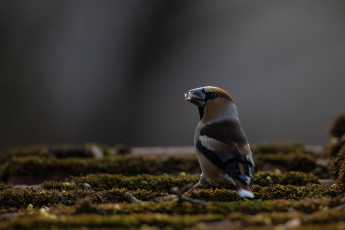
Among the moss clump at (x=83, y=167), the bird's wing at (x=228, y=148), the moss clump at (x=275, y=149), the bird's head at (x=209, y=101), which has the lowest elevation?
the moss clump at (x=83, y=167)

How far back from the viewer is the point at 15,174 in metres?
6.73

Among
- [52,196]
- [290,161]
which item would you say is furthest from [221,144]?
[290,161]

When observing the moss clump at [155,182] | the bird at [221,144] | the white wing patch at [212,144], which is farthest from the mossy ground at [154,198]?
the white wing patch at [212,144]

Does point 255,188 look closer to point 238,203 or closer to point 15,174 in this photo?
point 238,203

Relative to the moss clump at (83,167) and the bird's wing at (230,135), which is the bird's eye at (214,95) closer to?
the bird's wing at (230,135)

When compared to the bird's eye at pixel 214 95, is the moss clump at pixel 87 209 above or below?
below

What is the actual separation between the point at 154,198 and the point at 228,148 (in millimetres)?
940

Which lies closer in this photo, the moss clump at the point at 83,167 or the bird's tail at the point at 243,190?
the bird's tail at the point at 243,190

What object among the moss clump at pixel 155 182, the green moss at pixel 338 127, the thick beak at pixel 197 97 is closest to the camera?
the thick beak at pixel 197 97

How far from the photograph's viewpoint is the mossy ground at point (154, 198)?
3.67 meters

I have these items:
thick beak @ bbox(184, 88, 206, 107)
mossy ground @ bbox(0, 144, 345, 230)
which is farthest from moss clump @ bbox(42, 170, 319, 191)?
thick beak @ bbox(184, 88, 206, 107)

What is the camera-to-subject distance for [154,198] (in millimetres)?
4914

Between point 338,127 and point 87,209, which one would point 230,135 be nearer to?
point 87,209

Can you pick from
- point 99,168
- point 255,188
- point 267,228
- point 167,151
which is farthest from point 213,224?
point 167,151
